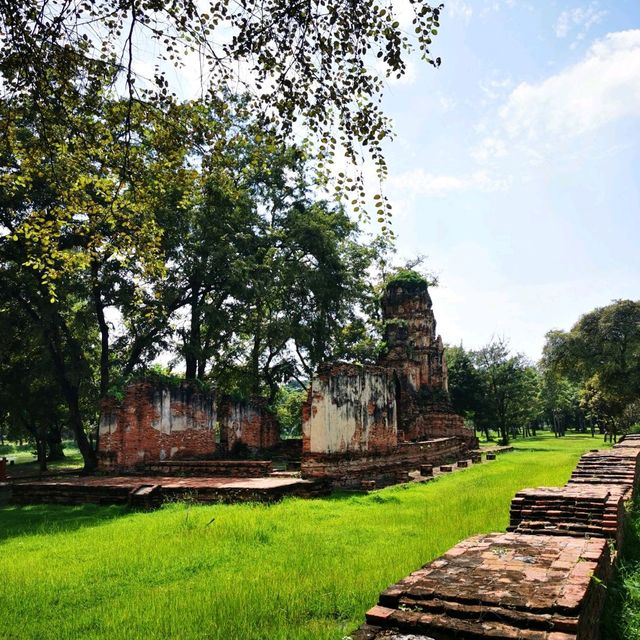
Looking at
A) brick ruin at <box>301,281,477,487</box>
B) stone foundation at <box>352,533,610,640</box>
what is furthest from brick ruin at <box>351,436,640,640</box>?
brick ruin at <box>301,281,477,487</box>

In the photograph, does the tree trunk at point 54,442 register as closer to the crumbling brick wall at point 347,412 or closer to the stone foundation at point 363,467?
the stone foundation at point 363,467

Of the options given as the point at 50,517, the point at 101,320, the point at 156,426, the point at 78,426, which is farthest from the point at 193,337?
the point at 50,517

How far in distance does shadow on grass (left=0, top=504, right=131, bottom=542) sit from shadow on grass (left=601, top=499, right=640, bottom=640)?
26.0 ft

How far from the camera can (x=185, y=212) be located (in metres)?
19.9

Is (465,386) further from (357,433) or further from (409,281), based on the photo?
(357,433)

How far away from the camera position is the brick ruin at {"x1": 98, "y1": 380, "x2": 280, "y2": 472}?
15.9 metres

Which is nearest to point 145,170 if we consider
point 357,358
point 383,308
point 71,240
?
point 71,240

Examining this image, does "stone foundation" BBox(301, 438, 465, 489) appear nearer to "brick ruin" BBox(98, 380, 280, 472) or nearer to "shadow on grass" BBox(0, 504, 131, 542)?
"brick ruin" BBox(98, 380, 280, 472)

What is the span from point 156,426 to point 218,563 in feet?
34.9

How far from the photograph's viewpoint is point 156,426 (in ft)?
53.9

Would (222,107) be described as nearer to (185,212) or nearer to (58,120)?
(58,120)

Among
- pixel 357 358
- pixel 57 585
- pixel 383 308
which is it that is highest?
pixel 383 308

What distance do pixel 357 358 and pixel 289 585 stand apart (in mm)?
21788

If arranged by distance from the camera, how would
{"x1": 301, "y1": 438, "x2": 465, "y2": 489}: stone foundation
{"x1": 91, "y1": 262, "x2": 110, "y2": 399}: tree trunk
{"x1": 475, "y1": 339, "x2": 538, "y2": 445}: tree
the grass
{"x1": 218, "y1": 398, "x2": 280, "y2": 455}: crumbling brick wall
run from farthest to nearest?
{"x1": 475, "y1": 339, "x2": 538, "y2": 445}: tree
{"x1": 218, "y1": 398, "x2": 280, "y2": 455}: crumbling brick wall
{"x1": 91, "y1": 262, "x2": 110, "y2": 399}: tree trunk
{"x1": 301, "y1": 438, "x2": 465, "y2": 489}: stone foundation
the grass
